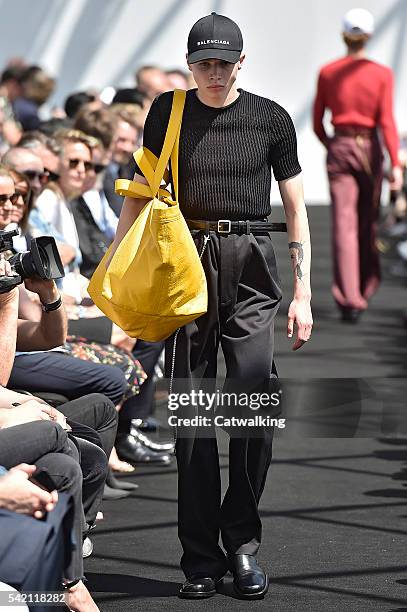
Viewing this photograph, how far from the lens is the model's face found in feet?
14.1

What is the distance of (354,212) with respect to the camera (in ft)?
33.0

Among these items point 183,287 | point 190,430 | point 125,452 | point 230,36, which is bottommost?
point 125,452

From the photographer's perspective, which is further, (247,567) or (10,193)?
(10,193)

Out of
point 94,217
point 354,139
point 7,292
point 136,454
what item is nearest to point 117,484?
point 136,454

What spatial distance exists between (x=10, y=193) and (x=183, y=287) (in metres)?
1.03

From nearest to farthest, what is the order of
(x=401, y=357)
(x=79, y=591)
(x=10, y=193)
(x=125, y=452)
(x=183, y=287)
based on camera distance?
(x=79, y=591) → (x=183, y=287) → (x=10, y=193) → (x=125, y=452) → (x=401, y=357)

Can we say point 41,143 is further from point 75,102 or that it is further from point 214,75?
point 75,102

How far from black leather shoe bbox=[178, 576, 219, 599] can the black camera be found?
1.03 metres

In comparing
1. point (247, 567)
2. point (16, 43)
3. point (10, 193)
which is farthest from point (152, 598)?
point (16, 43)

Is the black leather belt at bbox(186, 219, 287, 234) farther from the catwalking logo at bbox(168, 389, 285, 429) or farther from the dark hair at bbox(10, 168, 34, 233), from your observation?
the dark hair at bbox(10, 168, 34, 233)

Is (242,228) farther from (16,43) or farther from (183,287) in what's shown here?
(16,43)

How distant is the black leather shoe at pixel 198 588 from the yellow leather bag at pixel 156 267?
75cm

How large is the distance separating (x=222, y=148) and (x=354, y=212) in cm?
577

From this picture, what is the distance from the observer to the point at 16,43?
18188mm
